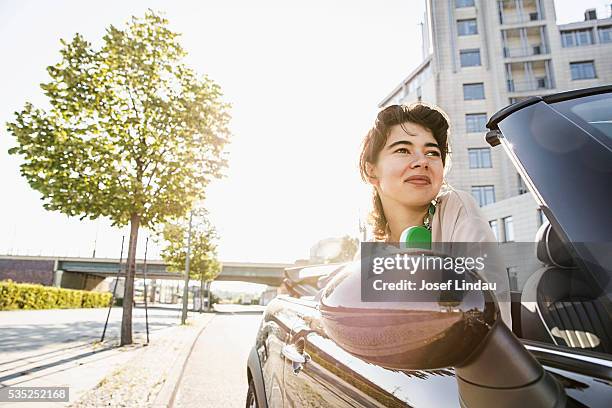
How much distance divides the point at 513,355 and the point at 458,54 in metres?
37.4

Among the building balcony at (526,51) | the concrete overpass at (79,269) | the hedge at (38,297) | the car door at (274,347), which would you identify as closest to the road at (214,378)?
the car door at (274,347)

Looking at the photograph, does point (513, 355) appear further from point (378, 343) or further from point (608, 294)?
point (608, 294)

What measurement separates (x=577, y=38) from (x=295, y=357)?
39989 millimetres

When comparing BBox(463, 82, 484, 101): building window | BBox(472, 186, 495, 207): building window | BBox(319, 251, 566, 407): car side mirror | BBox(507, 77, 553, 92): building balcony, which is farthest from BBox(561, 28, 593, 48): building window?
BBox(319, 251, 566, 407): car side mirror

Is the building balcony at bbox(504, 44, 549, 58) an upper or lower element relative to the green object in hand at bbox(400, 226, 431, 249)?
upper

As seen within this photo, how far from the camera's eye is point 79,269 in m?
58.8

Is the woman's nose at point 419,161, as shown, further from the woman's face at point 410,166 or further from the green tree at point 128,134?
the green tree at point 128,134

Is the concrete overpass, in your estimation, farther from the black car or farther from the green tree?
the black car

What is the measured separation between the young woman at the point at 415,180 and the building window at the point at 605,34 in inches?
1570

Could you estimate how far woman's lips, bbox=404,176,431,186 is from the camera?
153cm

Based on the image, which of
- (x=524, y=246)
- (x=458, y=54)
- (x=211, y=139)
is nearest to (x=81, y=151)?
(x=211, y=139)

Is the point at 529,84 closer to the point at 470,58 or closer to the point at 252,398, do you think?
the point at 470,58

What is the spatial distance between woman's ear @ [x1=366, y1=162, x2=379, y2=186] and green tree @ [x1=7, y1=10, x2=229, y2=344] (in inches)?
331

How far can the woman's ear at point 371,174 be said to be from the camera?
192cm
